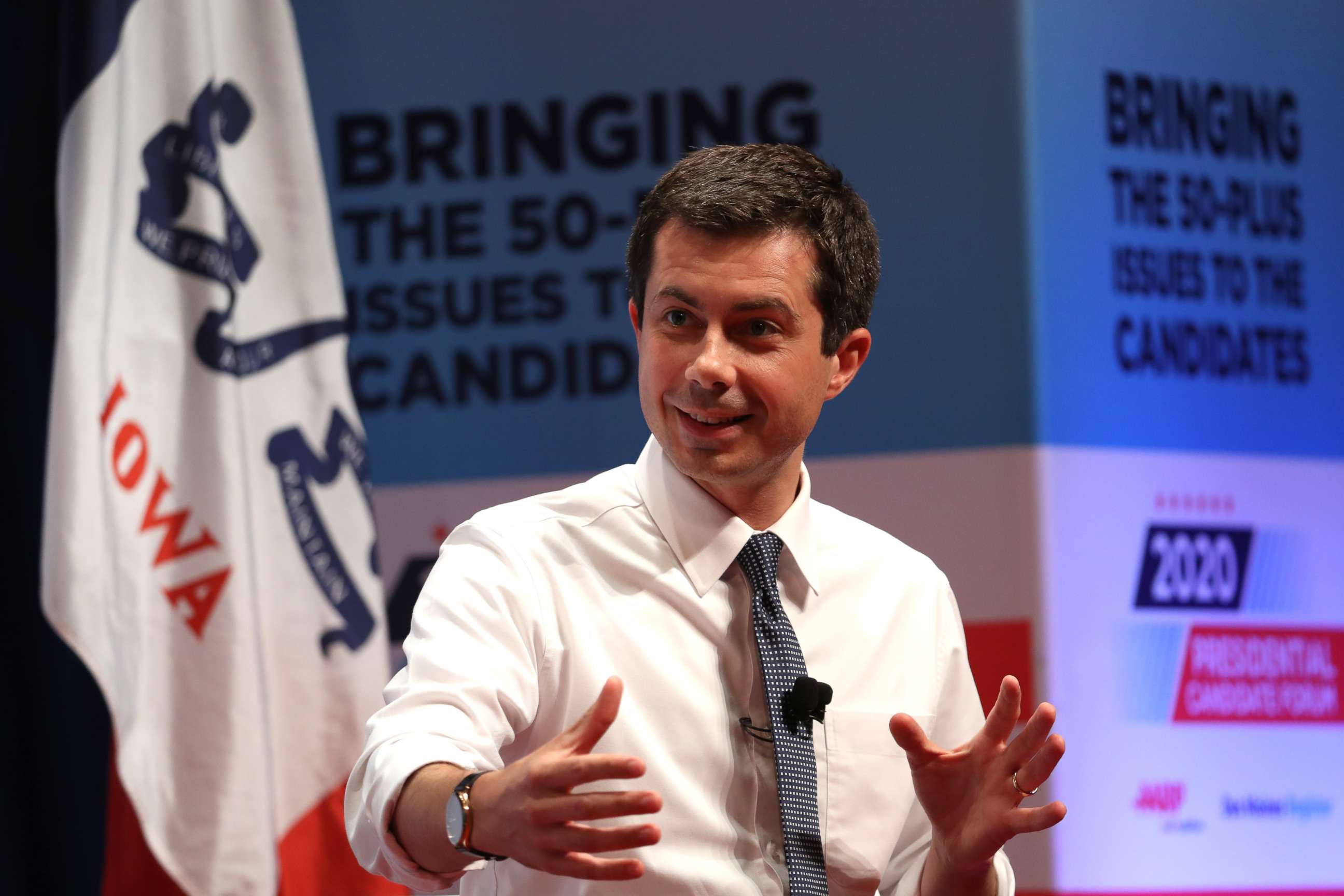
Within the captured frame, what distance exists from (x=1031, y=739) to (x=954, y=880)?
0.76 feet

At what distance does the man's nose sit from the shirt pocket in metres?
0.43

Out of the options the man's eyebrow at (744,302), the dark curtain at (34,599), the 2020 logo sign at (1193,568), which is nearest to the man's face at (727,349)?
the man's eyebrow at (744,302)

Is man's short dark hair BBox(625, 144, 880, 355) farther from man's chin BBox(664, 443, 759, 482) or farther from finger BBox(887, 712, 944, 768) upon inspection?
finger BBox(887, 712, 944, 768)

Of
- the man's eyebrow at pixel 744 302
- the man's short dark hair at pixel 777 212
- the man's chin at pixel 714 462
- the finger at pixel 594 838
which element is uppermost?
the man's short dark hair at pixel 777 212

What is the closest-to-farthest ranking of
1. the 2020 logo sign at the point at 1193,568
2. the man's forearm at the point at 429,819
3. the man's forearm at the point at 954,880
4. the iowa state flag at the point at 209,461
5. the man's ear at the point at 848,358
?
the man's forearm at the point at 429,819 < the man's forearm at the point at 954,880 < the man's ear at the point at 848,358 < the iowa state flag at the point at 209,461 < the 2020 logo sign at the point at 1193,568

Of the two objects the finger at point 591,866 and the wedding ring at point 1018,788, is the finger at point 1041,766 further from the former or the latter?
the finger at point 591,866

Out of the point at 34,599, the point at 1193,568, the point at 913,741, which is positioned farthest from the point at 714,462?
the point at 1193,568

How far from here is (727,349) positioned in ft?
5.34

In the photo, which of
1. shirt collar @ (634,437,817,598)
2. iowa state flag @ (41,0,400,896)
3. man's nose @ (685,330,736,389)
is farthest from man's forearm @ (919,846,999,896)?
iowa state flag @ (41,0,400,896)

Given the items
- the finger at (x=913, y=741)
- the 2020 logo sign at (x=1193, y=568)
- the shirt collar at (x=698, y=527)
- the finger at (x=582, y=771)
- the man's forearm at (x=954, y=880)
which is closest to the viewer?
the finger at (x=582, y=771)

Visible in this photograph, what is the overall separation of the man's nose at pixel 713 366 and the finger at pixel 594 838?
2.01 ft

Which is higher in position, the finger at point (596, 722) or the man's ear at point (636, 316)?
the man's ear at point (636, 316)

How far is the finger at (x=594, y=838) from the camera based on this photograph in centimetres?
113

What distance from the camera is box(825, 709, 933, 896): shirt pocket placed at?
1.61 meters
